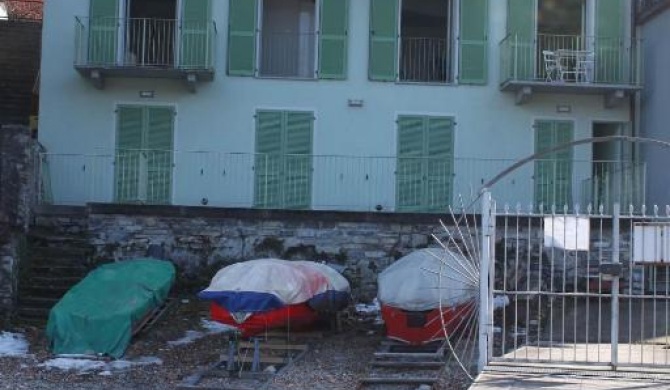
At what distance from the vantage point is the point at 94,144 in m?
18.2

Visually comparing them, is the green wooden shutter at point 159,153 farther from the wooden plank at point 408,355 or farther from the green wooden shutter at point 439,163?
the wooden plank at point 408,355

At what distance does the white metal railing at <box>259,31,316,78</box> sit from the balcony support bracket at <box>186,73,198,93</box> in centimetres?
140

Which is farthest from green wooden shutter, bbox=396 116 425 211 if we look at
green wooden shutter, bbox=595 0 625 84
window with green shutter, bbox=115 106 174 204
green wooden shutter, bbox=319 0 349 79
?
window with green shutter, bbox=115 106 174 204

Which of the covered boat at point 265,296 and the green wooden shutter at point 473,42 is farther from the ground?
the green wooden shutter at point 473,42

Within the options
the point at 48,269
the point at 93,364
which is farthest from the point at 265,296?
the point at 48,269

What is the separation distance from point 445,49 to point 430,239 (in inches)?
181

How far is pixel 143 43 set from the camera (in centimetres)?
1845

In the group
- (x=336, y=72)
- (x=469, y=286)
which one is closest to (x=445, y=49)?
(x=336, y=72)

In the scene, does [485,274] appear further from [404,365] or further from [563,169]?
[563,169]

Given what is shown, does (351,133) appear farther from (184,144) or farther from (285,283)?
(285,283)

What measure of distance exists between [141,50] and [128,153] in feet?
6.95

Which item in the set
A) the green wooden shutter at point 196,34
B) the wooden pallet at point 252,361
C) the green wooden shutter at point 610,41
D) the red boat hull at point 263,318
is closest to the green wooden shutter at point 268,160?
the green wooden shutter at point 196,34

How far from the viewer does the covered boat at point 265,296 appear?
39.9 feet

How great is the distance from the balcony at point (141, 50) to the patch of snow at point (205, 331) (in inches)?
214
